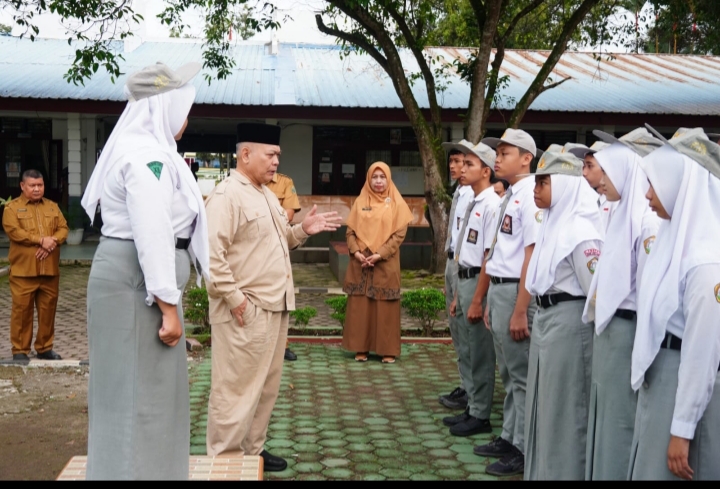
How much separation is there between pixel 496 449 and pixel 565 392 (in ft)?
4.55

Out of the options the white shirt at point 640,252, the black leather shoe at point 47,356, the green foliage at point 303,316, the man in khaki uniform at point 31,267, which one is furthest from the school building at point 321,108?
the white shirt at point 640,252

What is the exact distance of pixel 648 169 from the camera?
300cm

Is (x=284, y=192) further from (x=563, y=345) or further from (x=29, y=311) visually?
(x=563, y=345)

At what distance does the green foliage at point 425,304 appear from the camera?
29.7 feet

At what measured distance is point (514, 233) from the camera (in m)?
5.11

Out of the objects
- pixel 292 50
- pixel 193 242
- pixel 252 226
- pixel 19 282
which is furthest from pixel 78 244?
pixel 193 242

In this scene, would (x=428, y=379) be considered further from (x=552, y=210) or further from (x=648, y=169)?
(x=648, y=169)

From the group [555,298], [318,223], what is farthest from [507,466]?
[318,223]

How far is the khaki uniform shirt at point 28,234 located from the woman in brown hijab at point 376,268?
281cm

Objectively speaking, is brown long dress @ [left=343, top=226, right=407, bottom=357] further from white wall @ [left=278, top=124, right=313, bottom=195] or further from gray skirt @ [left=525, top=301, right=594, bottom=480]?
white wall @ [left=278, top=124, right=313, bottom=195]

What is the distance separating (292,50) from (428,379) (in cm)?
1713

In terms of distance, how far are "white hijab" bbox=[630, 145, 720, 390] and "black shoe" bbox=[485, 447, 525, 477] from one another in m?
1.97

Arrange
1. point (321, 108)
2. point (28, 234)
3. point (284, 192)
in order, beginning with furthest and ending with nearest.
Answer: point (321, 108), point (284, 192), point (28, 234)

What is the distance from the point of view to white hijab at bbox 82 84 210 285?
3.22 metres
